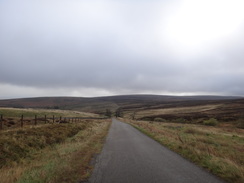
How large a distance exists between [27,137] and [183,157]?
31.9 ft

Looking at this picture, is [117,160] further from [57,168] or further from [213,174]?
[213,174]

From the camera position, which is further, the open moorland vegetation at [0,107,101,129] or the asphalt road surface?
the open moorland vegetation at [0,107,101,129]

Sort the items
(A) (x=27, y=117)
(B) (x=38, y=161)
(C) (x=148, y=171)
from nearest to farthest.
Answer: (C) (x=148, y=171)
(B) (x=38, y=161)
(A) (x=27, y=117)

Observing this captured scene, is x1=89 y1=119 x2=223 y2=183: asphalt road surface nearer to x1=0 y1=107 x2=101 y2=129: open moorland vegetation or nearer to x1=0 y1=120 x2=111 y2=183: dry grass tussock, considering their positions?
x1=0 y1=120 x2=111 y2=183: dry grass tussock

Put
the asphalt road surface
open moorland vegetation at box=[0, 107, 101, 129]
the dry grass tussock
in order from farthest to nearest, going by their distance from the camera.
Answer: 1. open moorland vegetation at box=[0, 107, 101, 129]
2. the dry grass tussock
3. the asphalt road surface

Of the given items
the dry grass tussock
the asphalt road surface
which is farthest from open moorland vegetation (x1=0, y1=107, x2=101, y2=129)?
the asphalt road surface

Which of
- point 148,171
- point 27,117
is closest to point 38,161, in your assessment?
point 148,171

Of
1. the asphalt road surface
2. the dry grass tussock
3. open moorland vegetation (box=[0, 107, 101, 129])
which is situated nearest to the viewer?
the asphalt road surface

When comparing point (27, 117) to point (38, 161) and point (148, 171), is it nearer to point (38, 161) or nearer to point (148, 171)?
point (38, 161)

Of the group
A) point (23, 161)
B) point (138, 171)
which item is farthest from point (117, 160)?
point (23, 161)

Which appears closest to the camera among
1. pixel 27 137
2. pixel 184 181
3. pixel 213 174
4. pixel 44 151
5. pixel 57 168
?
pixel 184 181

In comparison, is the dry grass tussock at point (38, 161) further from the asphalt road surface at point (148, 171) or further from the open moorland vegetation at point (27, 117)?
the open moorland vegetation at point (27, 117)

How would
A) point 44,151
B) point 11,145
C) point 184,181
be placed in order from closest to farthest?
point 184,181 < point 11,145 < point 44,151

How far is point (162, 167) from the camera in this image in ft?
25.8
